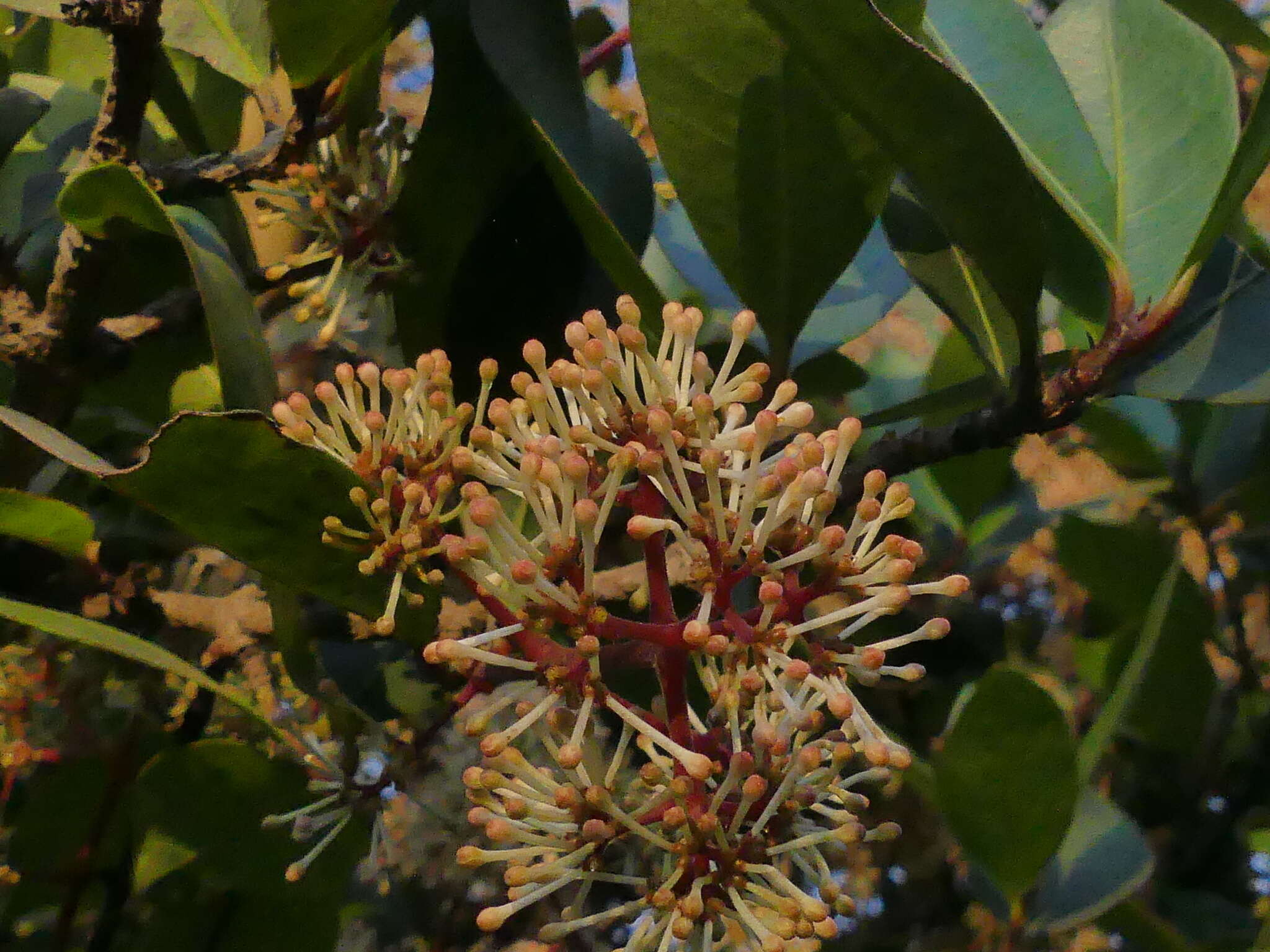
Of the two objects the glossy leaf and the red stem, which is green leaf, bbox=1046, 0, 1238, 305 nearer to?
the glossy leaf

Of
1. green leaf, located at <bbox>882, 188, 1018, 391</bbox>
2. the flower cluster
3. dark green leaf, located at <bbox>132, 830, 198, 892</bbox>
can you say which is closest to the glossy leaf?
green leaf, located at <bbox>882, 188, 1018, 391</bbox>

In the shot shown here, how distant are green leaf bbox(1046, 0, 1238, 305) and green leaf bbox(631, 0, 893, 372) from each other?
20cm

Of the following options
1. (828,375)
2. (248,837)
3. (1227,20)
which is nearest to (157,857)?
(248,837)

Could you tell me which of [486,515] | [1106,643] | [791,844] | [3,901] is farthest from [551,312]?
[1106,643]

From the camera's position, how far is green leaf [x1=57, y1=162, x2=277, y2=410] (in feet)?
2.08

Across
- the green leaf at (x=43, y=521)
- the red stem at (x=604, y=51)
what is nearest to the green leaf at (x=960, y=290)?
the red stem at (x=604, y=51)

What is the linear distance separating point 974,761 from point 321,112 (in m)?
0.81

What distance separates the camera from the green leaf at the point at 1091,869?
1.15 m

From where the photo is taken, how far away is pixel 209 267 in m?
0.65

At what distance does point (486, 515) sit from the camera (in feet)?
1.85

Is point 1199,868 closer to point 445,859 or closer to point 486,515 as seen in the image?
point 445,859

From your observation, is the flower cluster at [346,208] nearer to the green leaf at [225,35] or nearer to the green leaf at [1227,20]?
the green leaf at [225,35]

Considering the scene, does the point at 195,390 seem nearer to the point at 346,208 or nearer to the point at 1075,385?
the point at 346,208

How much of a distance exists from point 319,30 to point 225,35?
0.35ft
